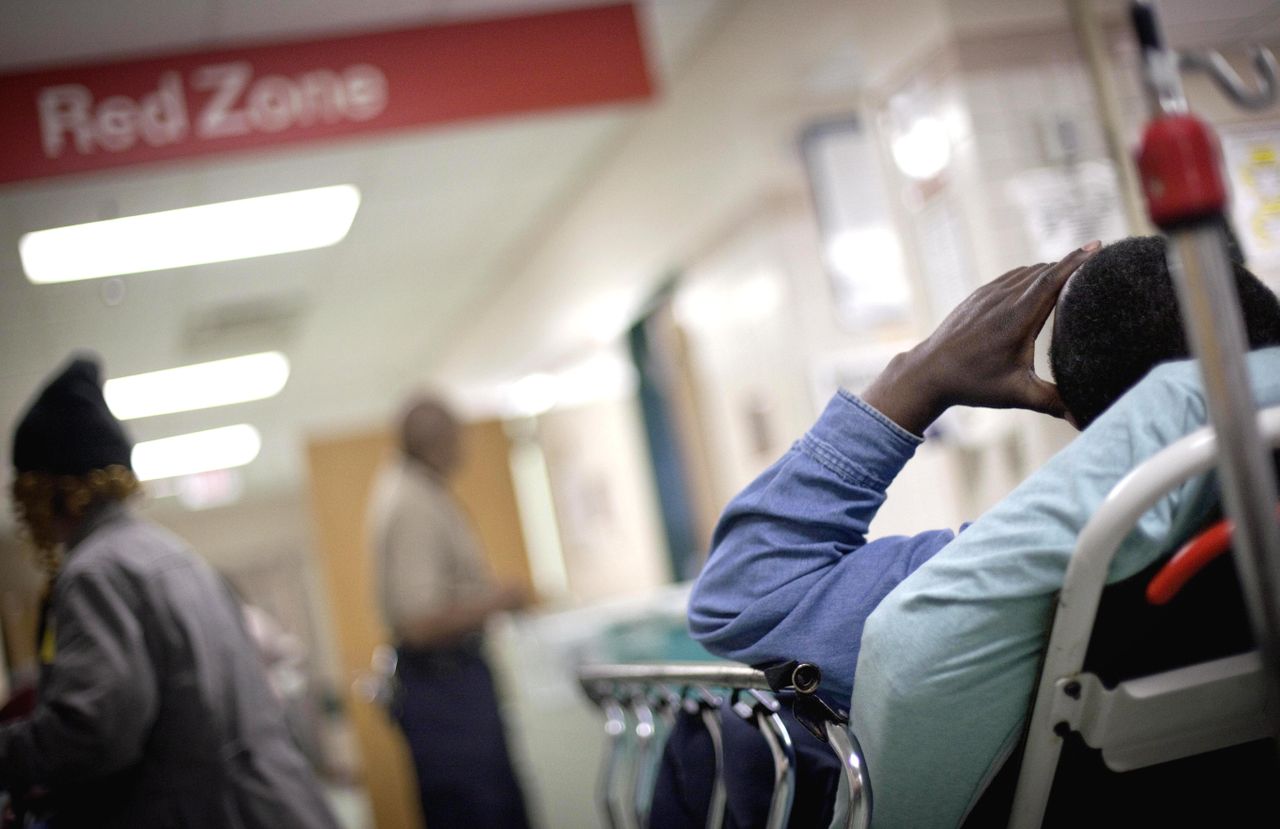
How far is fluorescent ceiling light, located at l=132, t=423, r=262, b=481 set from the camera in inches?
336

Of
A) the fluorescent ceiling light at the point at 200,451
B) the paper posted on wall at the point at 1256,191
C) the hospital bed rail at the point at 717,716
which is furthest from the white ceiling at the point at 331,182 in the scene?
the hospital bed rail at the point at 717,716

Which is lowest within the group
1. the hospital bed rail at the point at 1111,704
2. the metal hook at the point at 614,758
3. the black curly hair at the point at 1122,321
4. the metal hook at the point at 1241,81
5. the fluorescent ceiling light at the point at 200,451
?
the metal hook at the point at 614,758

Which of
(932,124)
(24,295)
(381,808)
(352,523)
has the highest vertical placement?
(24,295)

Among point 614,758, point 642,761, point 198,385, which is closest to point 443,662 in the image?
point 614,758

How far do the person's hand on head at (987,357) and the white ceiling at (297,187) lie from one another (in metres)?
1.86

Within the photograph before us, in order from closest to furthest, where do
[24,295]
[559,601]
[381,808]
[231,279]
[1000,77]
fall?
[1000,77], [24,295], [231,279], [381,808], [559,601]

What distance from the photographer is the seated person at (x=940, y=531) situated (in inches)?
35.8

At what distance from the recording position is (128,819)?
5.68 feet

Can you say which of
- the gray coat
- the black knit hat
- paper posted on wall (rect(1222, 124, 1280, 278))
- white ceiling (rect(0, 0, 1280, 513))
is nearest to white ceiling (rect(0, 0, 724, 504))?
white ceiling (rect(0, 0, 1280, 513))

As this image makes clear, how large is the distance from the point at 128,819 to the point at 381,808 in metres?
4.71

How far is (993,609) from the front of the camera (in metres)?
0.91

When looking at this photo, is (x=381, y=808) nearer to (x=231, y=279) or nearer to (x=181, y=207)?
(x=231, y=279)

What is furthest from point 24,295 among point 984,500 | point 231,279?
point 984,500

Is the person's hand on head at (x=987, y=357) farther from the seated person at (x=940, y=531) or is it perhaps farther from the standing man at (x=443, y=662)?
the standing man at (x=443, y=662)
